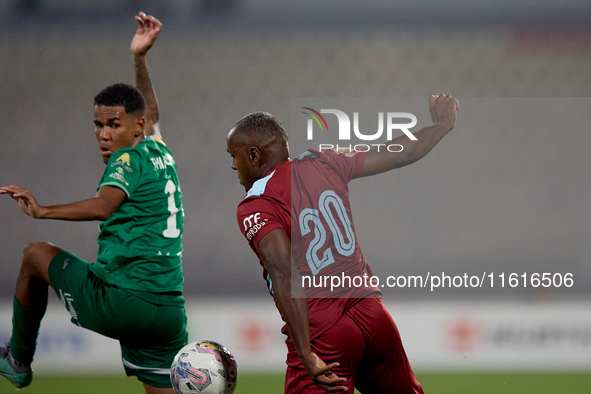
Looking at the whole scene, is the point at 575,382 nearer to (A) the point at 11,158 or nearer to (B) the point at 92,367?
(B) the point at 92,367

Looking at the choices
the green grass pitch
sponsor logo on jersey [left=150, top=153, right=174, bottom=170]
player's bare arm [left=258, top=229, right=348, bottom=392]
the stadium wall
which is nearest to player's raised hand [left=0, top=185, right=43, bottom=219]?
sponsor logo on jersey [left=150, top=153, right=174, bottom=170]

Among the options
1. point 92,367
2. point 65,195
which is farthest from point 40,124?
point 92,367

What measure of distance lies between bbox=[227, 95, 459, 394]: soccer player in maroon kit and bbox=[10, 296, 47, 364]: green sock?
151 cm

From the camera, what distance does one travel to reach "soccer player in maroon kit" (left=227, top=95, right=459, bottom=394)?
1.92 metres

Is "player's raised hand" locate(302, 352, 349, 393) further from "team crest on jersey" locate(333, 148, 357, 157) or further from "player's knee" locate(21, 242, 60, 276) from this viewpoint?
"player's knee" locate(21, 242, 60, 276)

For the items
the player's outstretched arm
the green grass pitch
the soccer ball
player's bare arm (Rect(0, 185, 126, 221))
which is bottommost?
the green grass pitch

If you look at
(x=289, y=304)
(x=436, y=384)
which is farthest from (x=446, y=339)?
(x=289, y=304)

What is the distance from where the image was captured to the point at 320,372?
190 cm

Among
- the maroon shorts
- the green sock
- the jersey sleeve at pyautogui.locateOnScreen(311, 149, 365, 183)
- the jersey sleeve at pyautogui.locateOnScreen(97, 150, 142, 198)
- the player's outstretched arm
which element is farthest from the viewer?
the player's outstretched arm

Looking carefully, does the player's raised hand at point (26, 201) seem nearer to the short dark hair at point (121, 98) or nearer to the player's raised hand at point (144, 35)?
the short dark hair at point (121, 98)

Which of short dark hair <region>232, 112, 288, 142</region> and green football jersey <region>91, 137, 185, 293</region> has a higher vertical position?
short dark hair <region>232, 112, 288, 142</region>

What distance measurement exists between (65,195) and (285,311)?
429 centimetres

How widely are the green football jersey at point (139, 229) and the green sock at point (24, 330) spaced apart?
1.47 feet

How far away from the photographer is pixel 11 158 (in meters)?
5.57
